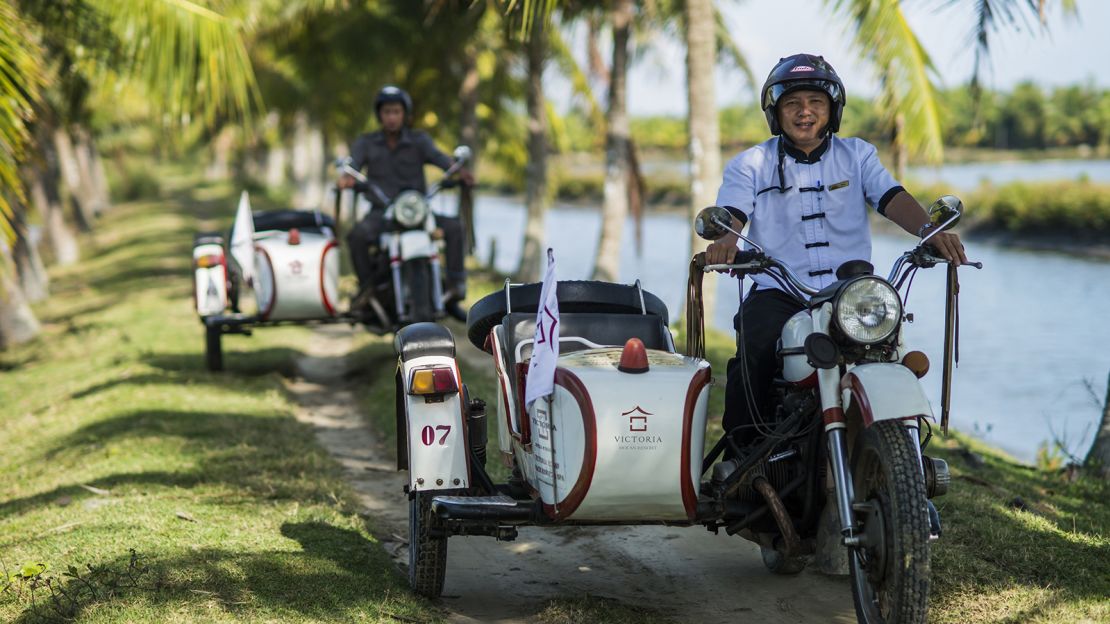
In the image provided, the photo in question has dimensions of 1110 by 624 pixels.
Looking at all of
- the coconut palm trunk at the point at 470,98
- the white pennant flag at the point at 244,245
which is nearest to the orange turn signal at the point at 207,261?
the white pennant flag at the point at 244,245

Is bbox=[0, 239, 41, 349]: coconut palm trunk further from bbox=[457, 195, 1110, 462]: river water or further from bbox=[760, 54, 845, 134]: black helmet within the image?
bbox=[760, 54, 845, 134]: black helmet

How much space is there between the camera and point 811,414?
4688 millimetres

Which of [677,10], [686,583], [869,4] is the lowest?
[686,583]

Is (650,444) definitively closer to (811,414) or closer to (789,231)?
(811,414)

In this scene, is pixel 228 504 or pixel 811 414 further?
pixel 228 504

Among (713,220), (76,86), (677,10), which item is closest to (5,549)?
(713,220)

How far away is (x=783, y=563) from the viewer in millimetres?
5555

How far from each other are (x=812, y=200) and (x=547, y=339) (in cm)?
Result: 140

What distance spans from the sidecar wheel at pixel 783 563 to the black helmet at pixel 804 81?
6.49 ft

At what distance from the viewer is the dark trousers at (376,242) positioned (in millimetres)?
10484

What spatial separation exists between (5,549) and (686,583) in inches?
132

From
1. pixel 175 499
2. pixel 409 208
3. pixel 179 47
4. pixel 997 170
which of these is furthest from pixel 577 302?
pixel 997 170

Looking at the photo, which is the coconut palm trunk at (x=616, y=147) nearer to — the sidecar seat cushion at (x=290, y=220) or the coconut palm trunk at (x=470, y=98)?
the coconut palm trunk at (x=470, y=98)

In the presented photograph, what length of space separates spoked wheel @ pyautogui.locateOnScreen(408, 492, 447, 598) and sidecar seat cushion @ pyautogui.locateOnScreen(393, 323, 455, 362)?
0.61 m
